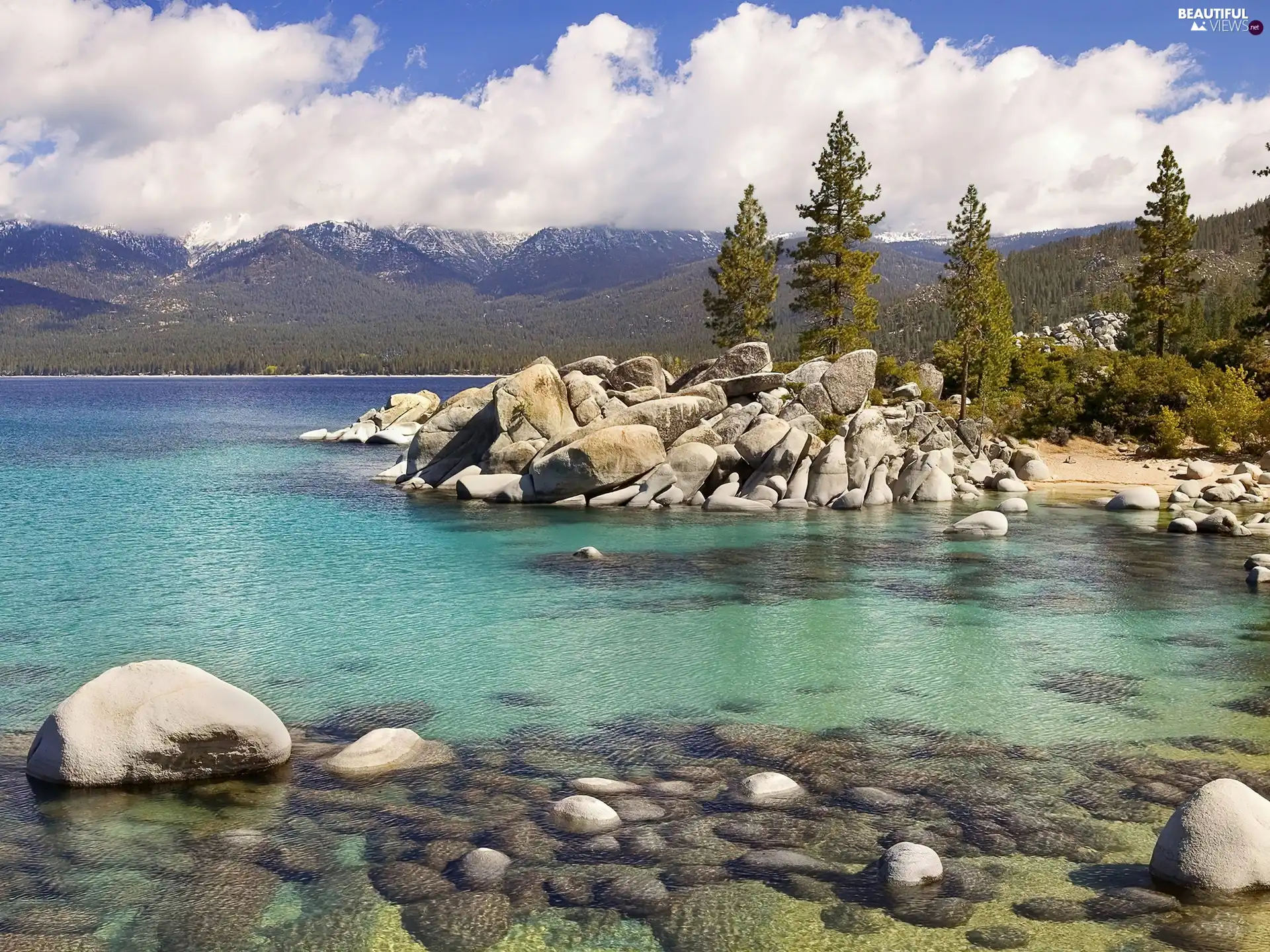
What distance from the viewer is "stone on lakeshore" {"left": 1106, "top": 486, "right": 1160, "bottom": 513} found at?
4175 cm

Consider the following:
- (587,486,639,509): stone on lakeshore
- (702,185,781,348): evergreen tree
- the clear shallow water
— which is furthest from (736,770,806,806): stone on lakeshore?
(702,185,781,348): evergreen tree

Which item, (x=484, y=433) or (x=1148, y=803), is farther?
(x=484, y=433)

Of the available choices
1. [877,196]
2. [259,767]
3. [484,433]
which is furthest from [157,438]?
[259,767]

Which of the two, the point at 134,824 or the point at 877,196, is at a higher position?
the point at 877,196

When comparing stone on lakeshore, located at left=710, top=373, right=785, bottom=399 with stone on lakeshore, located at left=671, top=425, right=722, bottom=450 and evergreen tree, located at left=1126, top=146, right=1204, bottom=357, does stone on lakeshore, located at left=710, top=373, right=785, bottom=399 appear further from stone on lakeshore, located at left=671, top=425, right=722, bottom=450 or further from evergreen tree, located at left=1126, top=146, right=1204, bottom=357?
evergreen tree, located at left=1126, top=146, right=1204, bottom=357

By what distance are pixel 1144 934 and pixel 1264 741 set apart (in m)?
7.49

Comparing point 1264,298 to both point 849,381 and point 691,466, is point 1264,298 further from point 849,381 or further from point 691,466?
point 691,466

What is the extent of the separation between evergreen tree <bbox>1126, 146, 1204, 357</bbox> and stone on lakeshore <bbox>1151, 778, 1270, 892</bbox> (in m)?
67.7

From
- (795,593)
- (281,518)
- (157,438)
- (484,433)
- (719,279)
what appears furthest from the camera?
(157,438)

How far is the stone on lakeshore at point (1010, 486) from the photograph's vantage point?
156 ft

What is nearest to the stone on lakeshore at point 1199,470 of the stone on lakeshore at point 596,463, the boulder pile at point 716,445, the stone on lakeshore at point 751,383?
the boulder pile at point 716,445

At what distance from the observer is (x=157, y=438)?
83062mm

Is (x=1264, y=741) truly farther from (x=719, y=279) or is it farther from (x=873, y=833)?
(x=719, y=279)

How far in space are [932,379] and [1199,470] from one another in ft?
67.8
